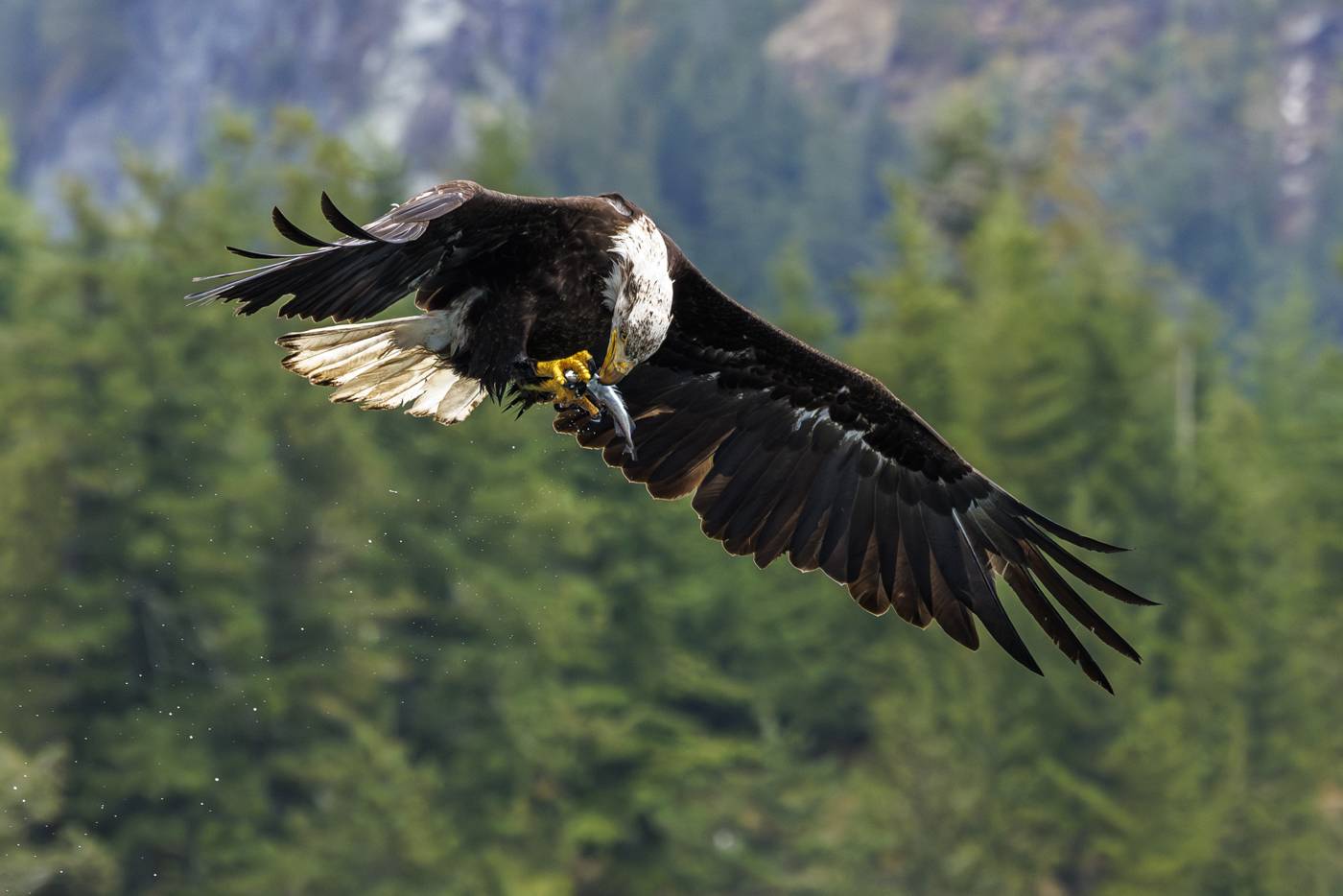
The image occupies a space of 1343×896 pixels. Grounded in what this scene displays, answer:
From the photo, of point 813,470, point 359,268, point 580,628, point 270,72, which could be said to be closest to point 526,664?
point 580,628

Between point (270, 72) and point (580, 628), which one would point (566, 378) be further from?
point (270, 72)

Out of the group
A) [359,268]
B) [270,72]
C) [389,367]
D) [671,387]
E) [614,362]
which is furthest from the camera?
[270,72]

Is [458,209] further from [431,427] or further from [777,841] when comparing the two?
[431,427]

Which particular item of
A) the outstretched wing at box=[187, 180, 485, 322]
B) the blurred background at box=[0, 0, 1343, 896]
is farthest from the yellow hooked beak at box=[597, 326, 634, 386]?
the blurred background at box=[0, 0, 1343, 896]

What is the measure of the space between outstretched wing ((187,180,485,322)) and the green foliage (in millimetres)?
19309

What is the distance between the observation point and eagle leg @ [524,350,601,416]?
29.1ft

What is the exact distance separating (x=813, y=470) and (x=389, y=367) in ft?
7.68

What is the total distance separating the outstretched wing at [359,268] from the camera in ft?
24.9

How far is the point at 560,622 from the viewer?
3297 cm

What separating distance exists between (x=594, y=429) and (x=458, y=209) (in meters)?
1.59

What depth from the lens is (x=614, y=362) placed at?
349 inches

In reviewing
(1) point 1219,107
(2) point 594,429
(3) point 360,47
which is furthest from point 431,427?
(3) point 360,47

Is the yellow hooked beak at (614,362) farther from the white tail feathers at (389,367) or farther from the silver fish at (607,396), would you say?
the white tail feathers at (389,367)

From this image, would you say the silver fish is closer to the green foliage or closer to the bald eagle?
the bald eagle
